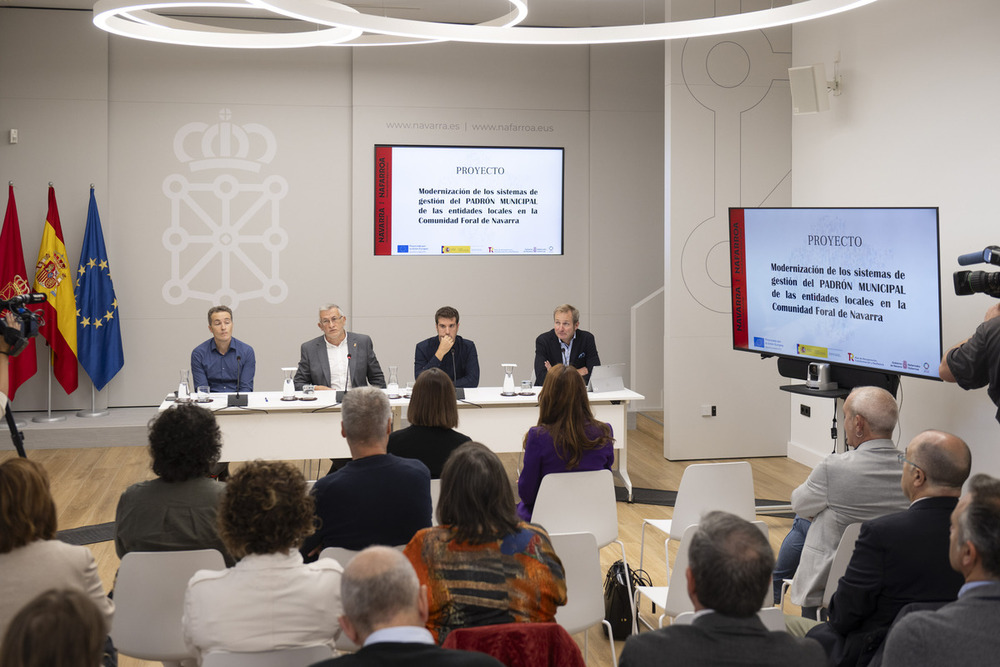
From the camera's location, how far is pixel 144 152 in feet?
28.2

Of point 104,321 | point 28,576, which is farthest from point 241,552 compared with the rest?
point 104,321

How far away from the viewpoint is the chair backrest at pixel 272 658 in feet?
7.28

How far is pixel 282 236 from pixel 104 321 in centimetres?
177

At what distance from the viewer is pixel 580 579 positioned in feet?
10.2

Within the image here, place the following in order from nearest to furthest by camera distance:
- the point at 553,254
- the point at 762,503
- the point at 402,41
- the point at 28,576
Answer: the point at 28,576 → the point at 762,503 → the point at 402,41 → the point at 553,254

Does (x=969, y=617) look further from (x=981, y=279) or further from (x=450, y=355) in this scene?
(x=450, y=355)

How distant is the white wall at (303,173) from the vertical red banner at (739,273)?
297cm

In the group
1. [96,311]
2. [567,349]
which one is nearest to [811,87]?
[567,349]

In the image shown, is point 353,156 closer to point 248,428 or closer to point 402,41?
point 402,41

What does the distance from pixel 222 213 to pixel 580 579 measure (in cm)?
661

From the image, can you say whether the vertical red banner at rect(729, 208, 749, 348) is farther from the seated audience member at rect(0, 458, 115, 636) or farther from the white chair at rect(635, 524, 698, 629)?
the seated audience member at rect(0, 458, 115, 636)

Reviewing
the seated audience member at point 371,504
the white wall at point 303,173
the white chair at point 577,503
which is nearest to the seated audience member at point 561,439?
the white chair at point 577,503

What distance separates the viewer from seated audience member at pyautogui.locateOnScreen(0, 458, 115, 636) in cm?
233

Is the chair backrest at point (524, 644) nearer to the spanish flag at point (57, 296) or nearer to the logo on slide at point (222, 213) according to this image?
the logo on slide at point (222, 213)
